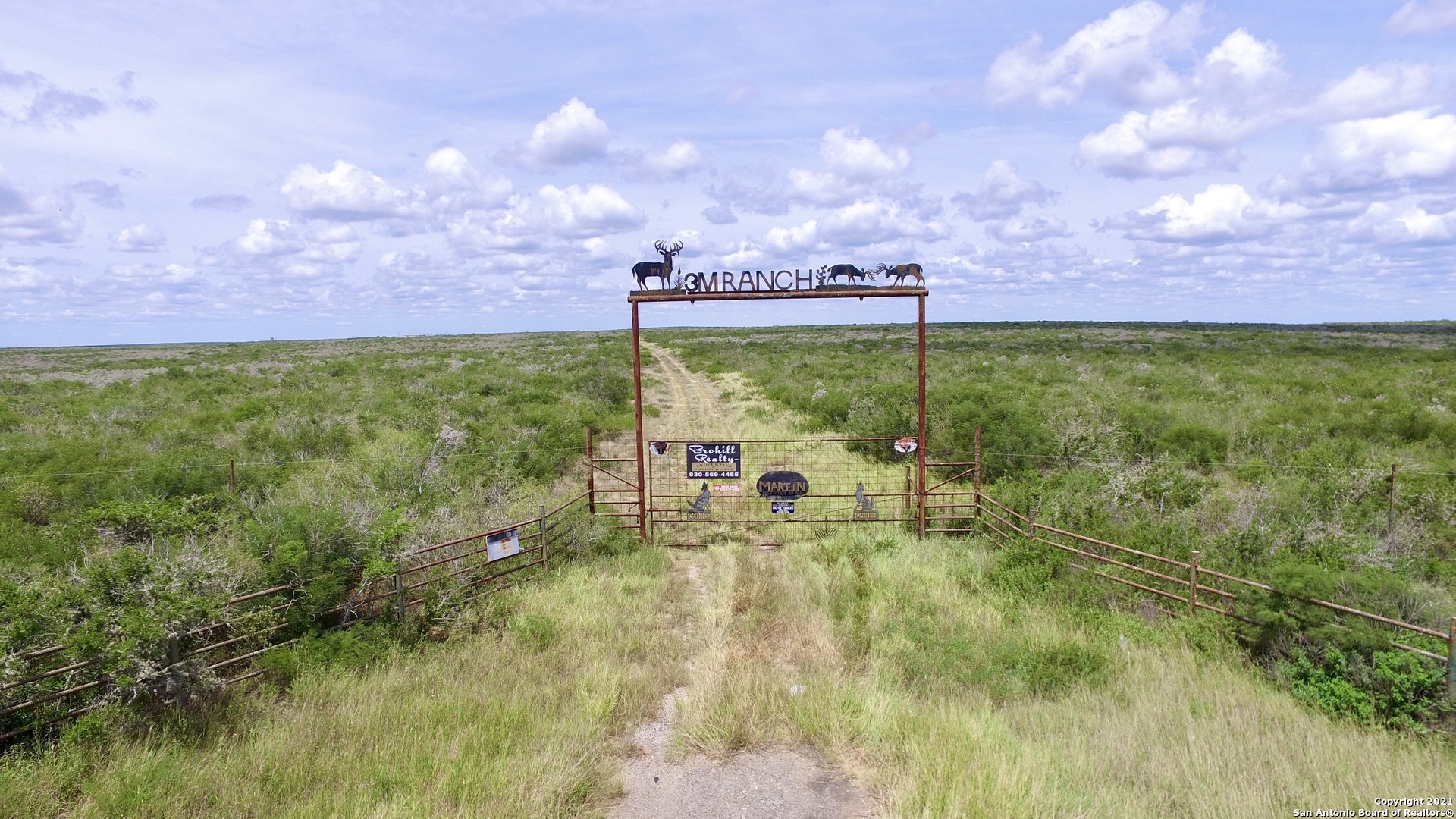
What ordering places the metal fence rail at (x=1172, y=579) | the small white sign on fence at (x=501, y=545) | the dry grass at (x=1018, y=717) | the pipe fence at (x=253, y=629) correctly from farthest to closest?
the small white sign on fence at (x=501, y=545)
the metal fence rail at (x=1172, y=579)
the pipe fence at (x=253, y=629)
the dry grass at (x=1018, y=717)

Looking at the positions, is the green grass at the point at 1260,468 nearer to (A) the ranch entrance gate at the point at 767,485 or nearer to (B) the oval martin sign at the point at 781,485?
(A) the ranch entrance gate at the point at 767,485

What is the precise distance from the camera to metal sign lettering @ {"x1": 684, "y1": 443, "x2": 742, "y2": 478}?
12.3m

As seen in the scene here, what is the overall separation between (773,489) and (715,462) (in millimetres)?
1248

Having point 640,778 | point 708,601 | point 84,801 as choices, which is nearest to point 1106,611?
point 708,601

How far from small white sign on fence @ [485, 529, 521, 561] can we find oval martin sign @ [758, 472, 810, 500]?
4336 millimetres

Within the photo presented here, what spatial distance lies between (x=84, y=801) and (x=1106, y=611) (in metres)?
9.94

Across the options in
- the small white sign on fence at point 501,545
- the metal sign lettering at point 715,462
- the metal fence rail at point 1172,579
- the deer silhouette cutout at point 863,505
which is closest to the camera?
the metal fence rail at point 1172,579

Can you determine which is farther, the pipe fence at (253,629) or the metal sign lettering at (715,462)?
the metal sign lettering at (715,462)

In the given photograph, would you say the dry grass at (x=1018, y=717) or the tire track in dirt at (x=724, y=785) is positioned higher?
the dry grass at (x=1018, y=717)

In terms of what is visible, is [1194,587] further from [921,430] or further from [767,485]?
[767,485]

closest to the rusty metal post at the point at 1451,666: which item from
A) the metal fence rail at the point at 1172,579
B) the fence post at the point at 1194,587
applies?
the metal fence rail at the point at 1172,579

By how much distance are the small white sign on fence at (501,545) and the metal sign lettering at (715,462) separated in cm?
321

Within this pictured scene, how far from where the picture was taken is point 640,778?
6023 mm

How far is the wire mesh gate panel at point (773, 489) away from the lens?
12.4m
